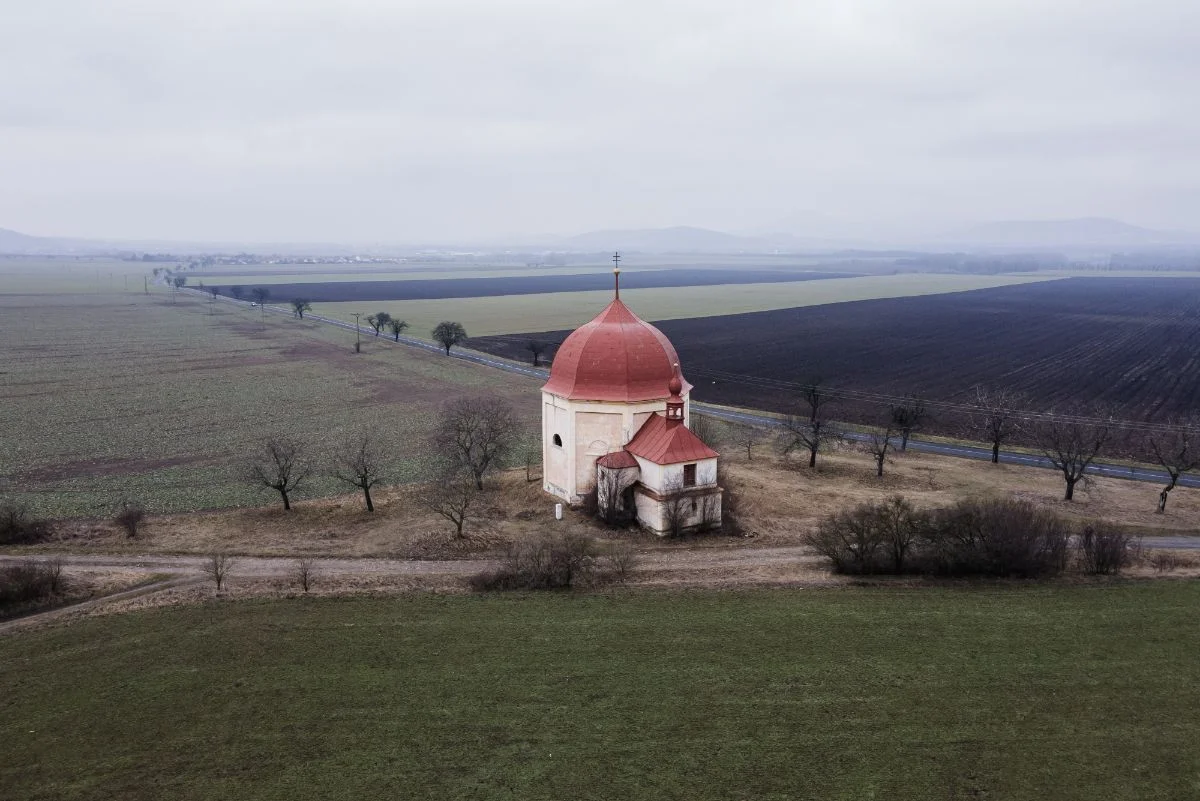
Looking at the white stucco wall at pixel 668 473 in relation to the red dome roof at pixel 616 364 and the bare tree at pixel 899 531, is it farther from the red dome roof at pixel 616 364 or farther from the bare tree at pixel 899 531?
the bare tree at pixel 899 531

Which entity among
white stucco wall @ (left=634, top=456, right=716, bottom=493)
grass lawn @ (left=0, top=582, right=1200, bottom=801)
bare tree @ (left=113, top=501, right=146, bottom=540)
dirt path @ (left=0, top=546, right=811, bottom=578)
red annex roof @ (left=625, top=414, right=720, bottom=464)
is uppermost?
red annex roof @ (left=625, top=414, right=720, bottom=464)

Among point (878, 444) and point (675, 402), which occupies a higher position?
point (675, 402)

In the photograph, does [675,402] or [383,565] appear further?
[675,402]

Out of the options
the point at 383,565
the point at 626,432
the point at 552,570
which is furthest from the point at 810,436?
the point at 383,565

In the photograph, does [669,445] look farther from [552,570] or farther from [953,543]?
[953,543]

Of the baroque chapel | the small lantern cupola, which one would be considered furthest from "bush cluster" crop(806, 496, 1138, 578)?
the small lantern cupola

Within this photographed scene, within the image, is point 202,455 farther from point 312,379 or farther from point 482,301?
point 482,301

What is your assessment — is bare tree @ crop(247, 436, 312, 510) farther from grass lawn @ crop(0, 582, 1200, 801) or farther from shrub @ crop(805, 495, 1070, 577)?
shrub @ crop(805, 495, 1070, 577)

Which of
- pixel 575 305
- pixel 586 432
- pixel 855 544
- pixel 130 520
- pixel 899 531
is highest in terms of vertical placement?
pixel 575 305
